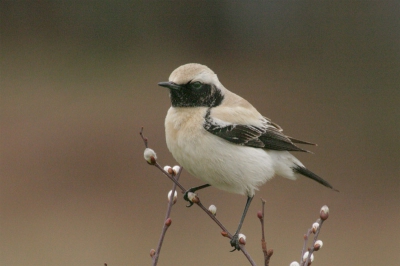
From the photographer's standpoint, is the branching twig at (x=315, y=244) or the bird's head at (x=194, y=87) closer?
the branching twig at (x=315, y=244)

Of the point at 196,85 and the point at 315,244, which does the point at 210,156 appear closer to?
the point at 196,85

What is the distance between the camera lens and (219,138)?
2537 millimetres

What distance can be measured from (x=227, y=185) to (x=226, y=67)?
26.3 feet

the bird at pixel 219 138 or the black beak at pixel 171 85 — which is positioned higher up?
the black beak at pixel 171 85

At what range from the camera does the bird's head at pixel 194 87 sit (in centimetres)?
244

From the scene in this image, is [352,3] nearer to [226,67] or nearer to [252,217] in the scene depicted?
[226,67]

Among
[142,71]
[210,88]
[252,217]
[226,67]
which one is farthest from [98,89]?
[210,88]

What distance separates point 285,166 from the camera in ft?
9.00

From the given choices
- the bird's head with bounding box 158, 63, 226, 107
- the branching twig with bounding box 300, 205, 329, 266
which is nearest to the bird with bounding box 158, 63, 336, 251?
the bird's head with bounding box 158, 63, 226, 107

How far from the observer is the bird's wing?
2.54 m

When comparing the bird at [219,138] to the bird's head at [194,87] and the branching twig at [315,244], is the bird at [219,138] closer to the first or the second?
the bird's head at [194,87]

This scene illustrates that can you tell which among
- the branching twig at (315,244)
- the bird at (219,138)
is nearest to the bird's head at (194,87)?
the bird at (219,138)

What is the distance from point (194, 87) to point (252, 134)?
14.9 inches

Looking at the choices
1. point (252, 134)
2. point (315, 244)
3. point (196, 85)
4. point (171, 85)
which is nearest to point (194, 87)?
point (196, 85)
